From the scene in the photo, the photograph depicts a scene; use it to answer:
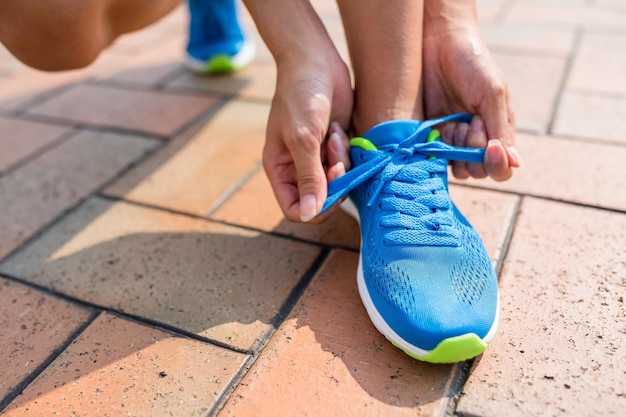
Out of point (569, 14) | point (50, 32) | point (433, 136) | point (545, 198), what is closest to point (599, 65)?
point (569, 14)

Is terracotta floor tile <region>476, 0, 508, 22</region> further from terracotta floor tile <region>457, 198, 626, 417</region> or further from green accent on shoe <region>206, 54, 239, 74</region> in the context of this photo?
terracotta floor tile <region>457, 198, 626, 417</region>

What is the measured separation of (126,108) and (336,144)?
1.08m

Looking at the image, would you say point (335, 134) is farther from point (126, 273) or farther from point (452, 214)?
point (126, 273)

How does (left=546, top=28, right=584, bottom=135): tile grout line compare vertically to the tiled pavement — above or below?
below

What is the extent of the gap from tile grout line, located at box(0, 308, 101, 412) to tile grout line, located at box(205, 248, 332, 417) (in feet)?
1.07

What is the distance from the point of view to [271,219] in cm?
137

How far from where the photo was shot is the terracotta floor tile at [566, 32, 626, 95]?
6.00 ft

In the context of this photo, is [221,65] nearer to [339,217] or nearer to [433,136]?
[339,217]

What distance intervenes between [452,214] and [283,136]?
0.35m

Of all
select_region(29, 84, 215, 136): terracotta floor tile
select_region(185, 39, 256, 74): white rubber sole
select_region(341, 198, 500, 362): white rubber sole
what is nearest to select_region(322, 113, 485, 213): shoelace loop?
select_region(341, 198, 500, 362): white rubber sole

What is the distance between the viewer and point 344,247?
1264 millimetres

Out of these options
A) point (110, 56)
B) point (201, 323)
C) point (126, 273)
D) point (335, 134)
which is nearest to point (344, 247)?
point (335, 134)

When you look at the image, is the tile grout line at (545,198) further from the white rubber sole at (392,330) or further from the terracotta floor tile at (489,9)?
the terracotta floor tile at (489,9)

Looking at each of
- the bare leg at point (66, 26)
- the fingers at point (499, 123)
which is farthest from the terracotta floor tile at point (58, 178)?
the fingers at point (499, 123)
